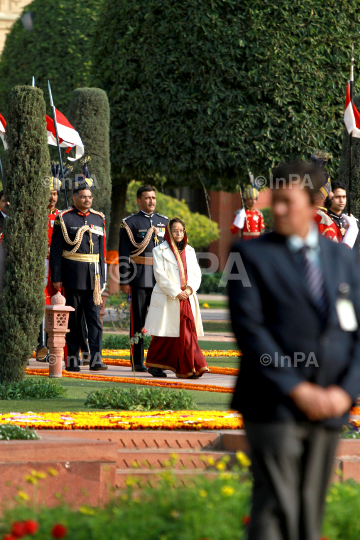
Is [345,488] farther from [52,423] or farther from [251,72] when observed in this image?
[251,72]

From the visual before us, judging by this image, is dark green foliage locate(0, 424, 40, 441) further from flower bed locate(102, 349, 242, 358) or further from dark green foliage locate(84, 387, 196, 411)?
flower bed locate(102, 349, 242, 358)

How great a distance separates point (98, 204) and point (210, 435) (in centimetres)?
1238

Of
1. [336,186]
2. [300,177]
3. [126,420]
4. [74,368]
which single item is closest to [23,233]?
[74,368]

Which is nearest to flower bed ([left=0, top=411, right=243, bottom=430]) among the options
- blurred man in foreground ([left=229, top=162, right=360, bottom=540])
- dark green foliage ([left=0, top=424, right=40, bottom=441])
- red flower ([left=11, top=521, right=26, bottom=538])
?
dark green foliage ([left=0, top=424, right=40, bottom=441])

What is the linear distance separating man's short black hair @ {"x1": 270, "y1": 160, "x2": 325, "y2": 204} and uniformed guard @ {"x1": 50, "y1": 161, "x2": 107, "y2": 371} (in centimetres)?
731

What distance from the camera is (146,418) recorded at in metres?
6.20

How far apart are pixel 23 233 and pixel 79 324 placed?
2.41m

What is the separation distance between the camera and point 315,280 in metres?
3.18

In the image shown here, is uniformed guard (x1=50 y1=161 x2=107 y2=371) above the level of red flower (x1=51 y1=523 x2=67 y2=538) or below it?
above

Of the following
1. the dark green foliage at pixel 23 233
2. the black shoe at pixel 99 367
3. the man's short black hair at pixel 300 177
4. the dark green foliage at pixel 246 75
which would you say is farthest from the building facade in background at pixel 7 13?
the man's short black hair at pixel 300 177

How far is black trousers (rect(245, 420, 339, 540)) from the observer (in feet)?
9.96

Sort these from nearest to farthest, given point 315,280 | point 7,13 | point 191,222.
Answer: point 315,280 < point 191,222 < point 7,13

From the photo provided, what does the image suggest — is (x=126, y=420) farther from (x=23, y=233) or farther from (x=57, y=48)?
(x=57, y=48)

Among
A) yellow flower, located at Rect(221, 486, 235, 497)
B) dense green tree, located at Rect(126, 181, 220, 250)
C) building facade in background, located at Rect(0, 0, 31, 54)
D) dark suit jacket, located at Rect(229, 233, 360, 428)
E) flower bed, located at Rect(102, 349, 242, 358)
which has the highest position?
building facade in background, located at Rect(0, 0, 31, 54)
